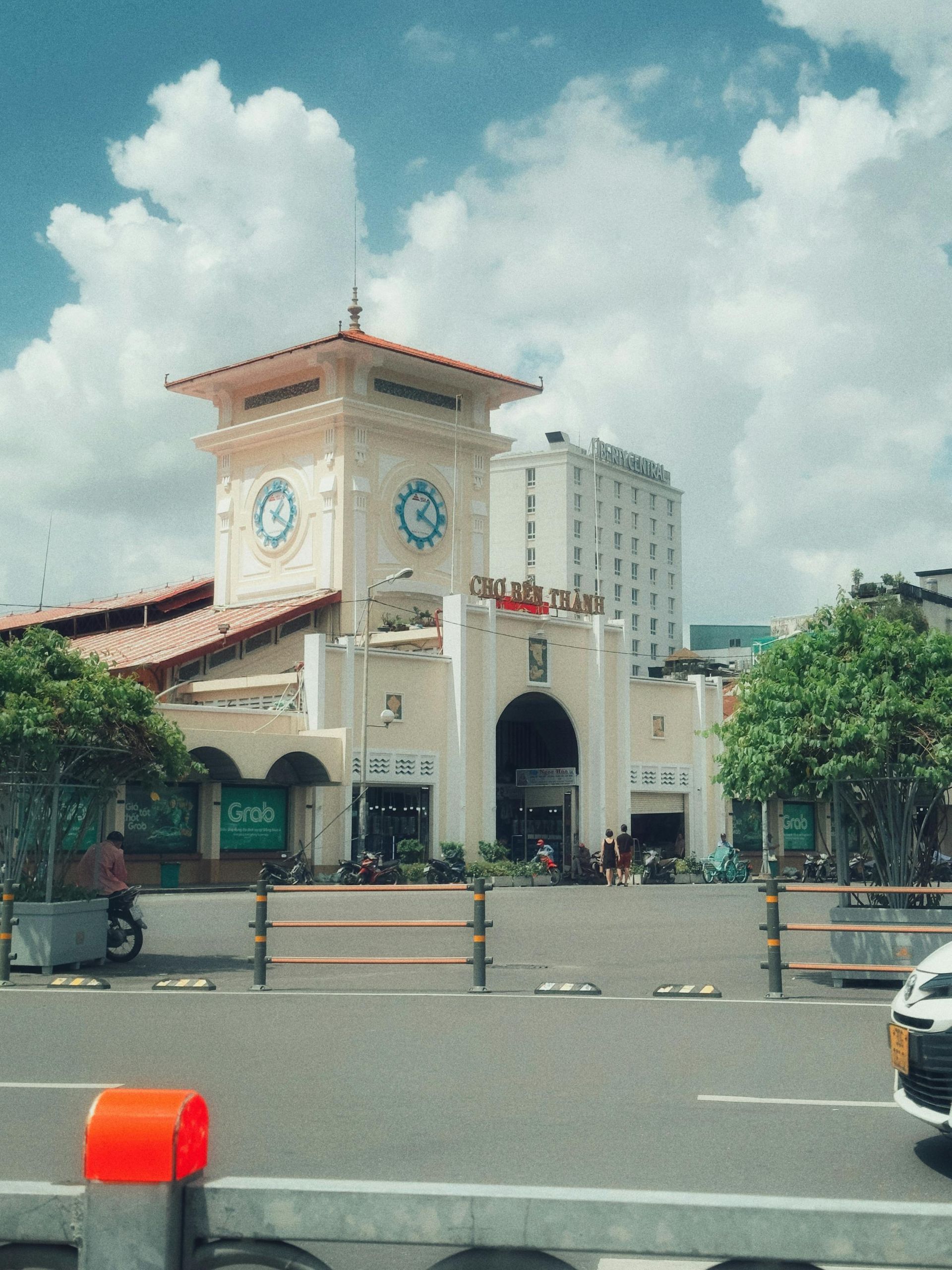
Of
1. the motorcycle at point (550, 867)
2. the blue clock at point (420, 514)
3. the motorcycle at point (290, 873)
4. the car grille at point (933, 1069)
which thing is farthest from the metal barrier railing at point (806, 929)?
the blue clock at point (420, 514)

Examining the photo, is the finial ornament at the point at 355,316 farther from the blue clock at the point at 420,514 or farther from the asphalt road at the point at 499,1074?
the asphalt road at the point at 499,1074

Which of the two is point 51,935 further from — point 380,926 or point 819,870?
point 819,870

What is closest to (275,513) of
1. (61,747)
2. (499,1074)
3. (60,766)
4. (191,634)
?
(191,634)

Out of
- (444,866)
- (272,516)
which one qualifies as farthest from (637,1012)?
(272,516)

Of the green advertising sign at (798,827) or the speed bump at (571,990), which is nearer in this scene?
the speed bump at (571,990)

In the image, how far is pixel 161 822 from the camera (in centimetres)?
3541

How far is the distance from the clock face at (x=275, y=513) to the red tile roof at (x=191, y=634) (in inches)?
96.4

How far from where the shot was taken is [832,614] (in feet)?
51.1

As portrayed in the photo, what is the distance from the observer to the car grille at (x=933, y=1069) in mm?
6316

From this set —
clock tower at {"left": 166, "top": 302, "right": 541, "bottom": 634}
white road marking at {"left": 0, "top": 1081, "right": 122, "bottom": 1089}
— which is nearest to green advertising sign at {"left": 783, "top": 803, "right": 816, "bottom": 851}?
clock tower at {"left": 166, "top": 302, "right": 541, "bottom": 634}

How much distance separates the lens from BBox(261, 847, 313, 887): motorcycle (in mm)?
33562

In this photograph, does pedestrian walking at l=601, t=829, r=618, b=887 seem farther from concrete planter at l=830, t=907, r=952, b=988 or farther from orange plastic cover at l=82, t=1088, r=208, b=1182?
orange plastic cover at l=82, t=1088, r=208, b=1182

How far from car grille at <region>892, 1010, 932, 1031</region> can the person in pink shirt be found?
39.6 ft

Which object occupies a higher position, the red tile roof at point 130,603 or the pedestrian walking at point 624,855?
the red tile roof at point 130,603
